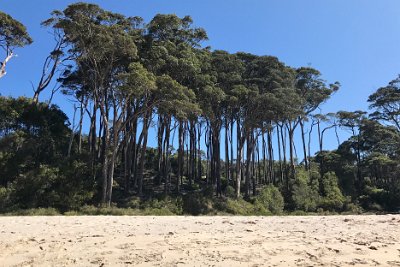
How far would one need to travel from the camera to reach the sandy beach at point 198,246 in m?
7.76

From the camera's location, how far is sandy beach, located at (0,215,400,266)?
776 cm

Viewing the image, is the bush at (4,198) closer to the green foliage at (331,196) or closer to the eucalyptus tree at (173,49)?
the eucalyptus tree at (173,49)

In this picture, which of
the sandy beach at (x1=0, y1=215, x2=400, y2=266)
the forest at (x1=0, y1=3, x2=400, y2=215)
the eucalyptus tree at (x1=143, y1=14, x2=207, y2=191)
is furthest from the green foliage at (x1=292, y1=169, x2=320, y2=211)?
the sandy beach at (x1=0, y1=215, x2=400, y2=266)

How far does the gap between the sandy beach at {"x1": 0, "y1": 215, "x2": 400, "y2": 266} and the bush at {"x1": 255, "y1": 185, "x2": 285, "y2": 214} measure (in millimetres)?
19134

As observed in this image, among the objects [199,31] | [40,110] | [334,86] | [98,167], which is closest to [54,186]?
[98,167]

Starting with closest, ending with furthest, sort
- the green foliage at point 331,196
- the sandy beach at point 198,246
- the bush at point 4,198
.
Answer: the sandy beach at point 198,246 < the bush at point 4,198 < the green foliage at point 331,196

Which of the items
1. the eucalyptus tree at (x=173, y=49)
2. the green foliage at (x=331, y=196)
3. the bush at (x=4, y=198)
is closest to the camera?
the bush at (x=4, y=198)

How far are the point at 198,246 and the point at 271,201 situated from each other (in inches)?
926

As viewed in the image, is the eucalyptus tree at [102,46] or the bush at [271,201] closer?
the eucalyptus tree at [102,46]

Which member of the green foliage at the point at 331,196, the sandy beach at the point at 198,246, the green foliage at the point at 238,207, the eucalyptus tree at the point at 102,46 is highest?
the eucalyptus tree at the point at 102,46

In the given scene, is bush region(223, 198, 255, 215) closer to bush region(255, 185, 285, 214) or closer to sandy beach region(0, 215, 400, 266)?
bush region(255, 185, 285, 214)

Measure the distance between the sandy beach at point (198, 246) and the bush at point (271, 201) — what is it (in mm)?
19134

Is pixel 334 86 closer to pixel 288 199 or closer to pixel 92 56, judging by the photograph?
pixel 288 199

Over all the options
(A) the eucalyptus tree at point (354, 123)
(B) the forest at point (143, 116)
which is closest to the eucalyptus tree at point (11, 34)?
(B) the forest at point (143, 116)
